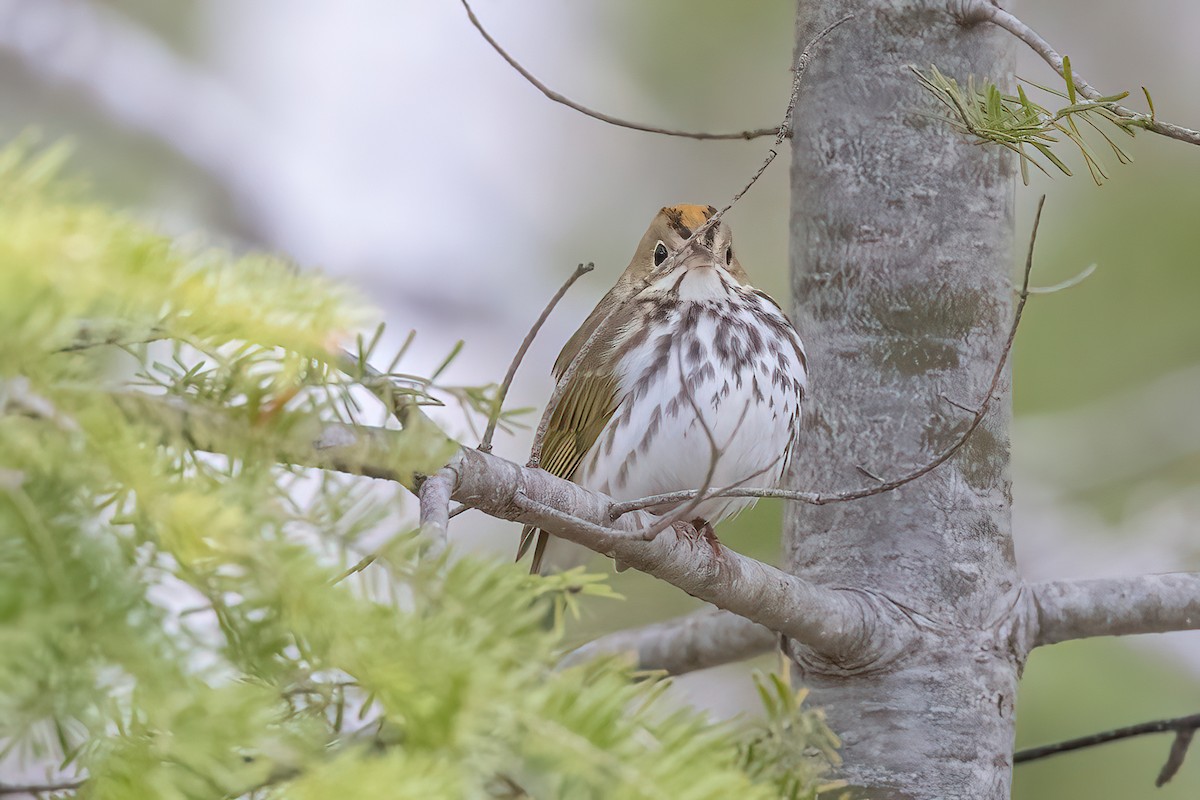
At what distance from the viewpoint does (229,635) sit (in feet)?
1.68

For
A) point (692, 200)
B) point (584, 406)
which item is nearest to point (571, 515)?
point (584, 406)

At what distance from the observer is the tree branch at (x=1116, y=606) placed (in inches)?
58.2

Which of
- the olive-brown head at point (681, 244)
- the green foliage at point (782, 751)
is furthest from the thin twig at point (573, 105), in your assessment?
the green foliage at point (782, 751)

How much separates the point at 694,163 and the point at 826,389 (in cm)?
283

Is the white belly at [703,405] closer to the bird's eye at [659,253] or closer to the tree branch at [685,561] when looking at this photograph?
the bird's eye at [659,253]

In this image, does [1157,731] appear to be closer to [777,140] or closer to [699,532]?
[699,532]

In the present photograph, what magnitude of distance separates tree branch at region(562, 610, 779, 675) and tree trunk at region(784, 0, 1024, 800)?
0.87 feet

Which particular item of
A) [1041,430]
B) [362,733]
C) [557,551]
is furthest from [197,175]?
[362,733]

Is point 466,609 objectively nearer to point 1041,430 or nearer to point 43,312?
point 43,312

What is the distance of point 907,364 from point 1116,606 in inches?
14.5

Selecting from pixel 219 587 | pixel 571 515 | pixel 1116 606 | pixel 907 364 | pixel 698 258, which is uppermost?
pixel 698 258

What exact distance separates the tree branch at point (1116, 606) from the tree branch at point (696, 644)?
0.40m

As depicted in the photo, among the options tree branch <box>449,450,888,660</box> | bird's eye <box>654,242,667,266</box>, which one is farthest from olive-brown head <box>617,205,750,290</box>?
tree branch <box>449,450,888,660</box>

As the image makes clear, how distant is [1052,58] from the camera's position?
1.21 meters
